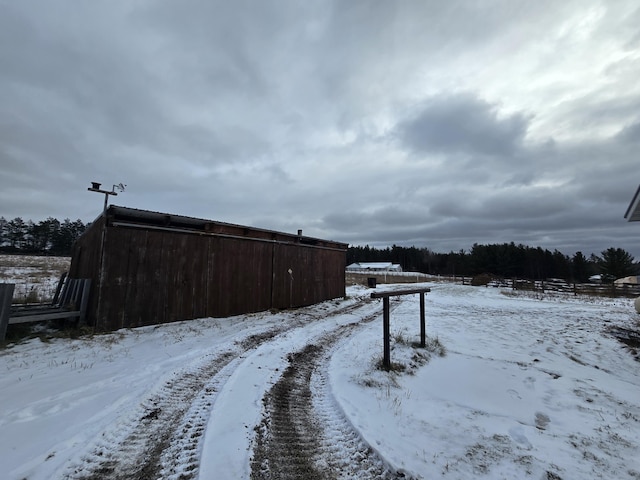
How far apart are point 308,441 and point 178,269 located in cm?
792

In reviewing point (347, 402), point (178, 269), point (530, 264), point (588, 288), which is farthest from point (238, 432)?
point (530, 264)

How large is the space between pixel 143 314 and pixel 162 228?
2618 mm

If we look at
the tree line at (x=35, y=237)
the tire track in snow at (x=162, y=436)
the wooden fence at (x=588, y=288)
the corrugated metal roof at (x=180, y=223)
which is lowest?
the tire track in snow at (x=162, y=436)

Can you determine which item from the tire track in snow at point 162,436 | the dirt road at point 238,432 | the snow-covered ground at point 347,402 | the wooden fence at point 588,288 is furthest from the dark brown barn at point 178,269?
the wooden fence at point 588,288

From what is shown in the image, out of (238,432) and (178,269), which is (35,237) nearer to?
(178,269)

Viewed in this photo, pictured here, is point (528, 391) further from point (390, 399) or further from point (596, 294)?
point (596, 294)

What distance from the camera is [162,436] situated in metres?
3.10

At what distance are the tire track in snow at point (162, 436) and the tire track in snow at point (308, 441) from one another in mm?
676

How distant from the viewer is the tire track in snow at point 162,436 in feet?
8.40

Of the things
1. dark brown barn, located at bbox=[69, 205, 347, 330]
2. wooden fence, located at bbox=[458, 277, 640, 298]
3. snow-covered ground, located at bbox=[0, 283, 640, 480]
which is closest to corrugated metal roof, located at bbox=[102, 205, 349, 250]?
dark brown barn, located at bbox=[69, 205, 347, 330]

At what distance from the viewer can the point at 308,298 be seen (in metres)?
14.8

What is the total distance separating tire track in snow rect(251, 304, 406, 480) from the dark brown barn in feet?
19.9

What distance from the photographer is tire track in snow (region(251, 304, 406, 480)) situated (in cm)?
262

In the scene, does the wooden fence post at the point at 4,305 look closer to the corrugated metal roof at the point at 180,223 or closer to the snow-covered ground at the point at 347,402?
the snow-covered ground at the point at 347,402
